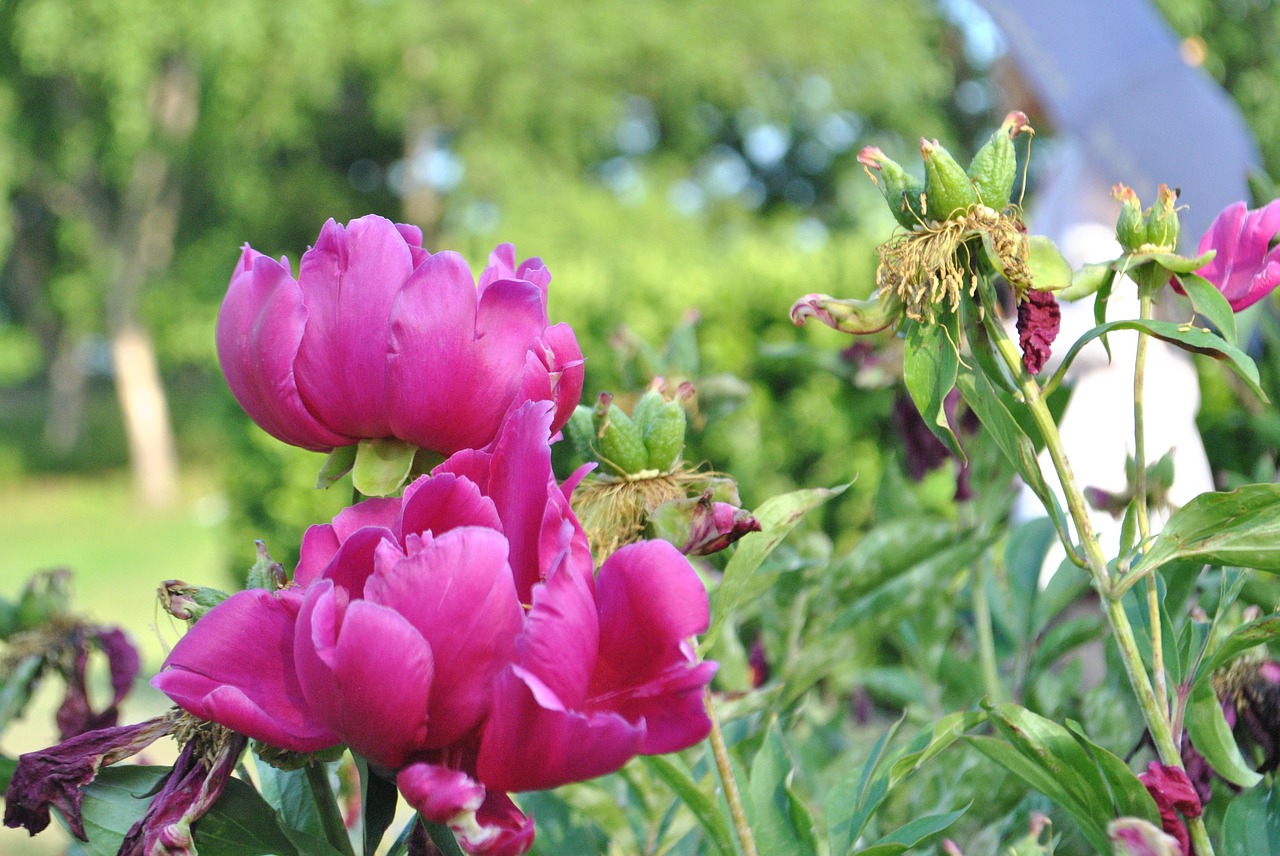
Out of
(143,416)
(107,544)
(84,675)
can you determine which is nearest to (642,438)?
(84,675)

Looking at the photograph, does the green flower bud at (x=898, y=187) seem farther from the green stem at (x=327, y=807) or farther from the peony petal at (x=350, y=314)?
the green stem at (x=327, y=807)

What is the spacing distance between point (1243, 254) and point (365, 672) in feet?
1.46

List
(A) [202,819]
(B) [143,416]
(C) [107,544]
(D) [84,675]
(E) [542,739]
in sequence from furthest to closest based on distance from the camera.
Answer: (B) [143,416]
(C) [107,544]
(D) [84,675]
(A) [202,819]
(E) [542,739]

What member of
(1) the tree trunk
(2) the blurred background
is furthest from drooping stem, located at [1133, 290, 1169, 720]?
(1) the tree trunk

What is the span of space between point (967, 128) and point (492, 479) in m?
21.2

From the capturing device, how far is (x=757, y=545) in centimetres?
58

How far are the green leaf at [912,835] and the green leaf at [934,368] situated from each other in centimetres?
16

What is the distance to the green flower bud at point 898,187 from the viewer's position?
51 centimetres

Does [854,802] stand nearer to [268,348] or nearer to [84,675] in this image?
[268,348]

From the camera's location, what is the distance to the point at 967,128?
66.3 ft

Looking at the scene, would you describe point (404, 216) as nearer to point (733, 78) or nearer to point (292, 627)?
point (733, 78)

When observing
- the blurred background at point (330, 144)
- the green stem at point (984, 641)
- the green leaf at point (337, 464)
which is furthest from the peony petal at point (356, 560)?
the blurred background at point (330, 144)

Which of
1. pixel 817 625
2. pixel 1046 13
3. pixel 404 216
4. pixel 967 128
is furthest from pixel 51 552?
pixel 967 128

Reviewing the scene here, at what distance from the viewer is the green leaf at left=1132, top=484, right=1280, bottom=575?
0.49 m
